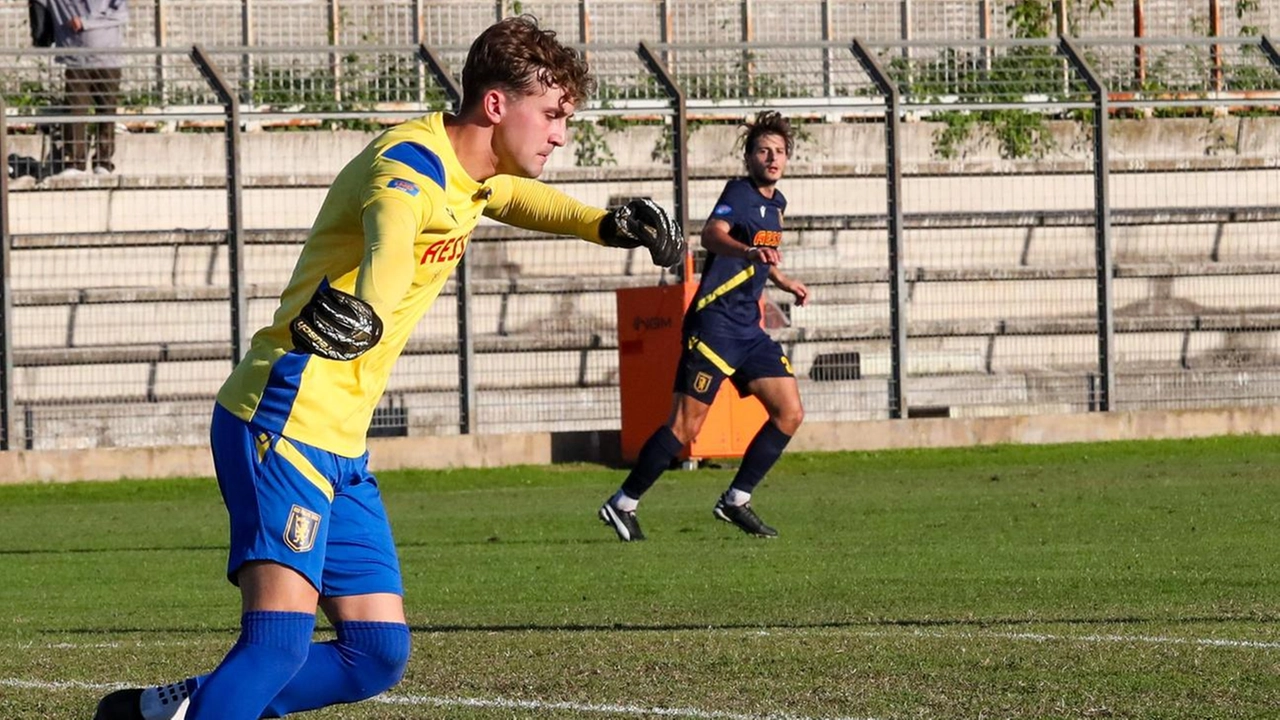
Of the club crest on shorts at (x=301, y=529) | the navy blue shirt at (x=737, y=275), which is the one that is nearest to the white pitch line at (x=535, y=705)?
the club crest on shorts at (x=301, y=529)

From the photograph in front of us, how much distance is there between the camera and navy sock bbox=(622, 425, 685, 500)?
1209cm

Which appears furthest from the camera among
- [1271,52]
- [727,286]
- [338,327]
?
[1271,52]

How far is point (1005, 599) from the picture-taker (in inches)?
349

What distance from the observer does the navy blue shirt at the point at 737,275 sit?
1239 centimetres

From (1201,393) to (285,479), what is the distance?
17.1 m

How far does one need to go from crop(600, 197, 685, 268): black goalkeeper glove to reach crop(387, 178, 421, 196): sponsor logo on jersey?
3.51 ft

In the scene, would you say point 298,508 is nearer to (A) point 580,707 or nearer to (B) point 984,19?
(A) point 580,707

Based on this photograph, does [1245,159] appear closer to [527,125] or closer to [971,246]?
[971,246]

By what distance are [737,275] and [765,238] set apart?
0.28 metres

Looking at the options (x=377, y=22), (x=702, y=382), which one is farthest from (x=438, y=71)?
(x=702, y=382)

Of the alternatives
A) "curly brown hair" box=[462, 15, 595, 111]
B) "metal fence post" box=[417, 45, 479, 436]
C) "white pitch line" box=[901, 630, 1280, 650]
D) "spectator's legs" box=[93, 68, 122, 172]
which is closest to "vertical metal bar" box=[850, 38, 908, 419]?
"metal fence post" box=[417, 45, 479, 436]

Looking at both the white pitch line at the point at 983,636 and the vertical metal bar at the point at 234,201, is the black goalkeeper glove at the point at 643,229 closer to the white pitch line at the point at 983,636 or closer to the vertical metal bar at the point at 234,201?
the white pitch line at the point at 983,636

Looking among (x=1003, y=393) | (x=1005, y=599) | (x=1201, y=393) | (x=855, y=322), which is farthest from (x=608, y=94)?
(x=1005, y=599)

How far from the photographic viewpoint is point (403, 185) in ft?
15.8
